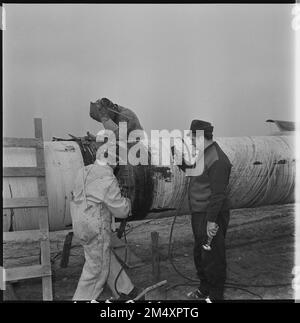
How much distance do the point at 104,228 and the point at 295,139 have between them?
1.42 m

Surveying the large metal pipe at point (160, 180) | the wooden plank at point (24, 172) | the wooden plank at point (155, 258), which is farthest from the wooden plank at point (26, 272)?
the wooden plank at point (155, 258)

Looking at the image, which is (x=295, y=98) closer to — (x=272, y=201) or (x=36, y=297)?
(x=272, y=201)

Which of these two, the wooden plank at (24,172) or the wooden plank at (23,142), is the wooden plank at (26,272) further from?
the wooden plank at (23,142)

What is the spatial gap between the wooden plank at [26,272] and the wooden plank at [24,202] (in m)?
0.39

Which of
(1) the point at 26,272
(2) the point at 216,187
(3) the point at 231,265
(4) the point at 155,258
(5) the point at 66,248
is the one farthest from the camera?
(3) the point at 231,265

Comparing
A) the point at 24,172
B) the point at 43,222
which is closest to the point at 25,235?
the point at 43,222

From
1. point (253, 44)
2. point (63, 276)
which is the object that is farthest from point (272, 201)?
point (63, 276)

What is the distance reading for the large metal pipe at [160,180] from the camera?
2.81m

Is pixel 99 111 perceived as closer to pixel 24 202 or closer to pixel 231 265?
pixel 24 202

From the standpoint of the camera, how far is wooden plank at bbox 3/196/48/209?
8.64 feet

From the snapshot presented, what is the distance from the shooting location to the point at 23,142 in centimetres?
275

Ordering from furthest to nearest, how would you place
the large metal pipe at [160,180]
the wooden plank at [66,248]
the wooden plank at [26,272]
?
the wooden plank at [66,248], the large metal pipe at [160,180], the wooden plank at [26,272]

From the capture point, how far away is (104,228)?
9.16 feet

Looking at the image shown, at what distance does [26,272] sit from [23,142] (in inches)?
32.4
